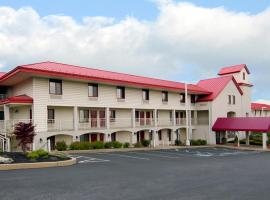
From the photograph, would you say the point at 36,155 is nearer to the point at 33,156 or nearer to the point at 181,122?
the point at 33,156

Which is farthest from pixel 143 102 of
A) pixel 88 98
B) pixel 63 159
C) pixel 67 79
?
pixel 63 159

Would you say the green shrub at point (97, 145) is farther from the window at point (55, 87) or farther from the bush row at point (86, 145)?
the window at point (55, 87)

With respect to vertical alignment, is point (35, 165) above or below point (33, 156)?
below

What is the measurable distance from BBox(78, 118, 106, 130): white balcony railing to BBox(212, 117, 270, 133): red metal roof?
A: 17179 millimetres

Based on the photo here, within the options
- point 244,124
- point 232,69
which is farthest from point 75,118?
point 232,69

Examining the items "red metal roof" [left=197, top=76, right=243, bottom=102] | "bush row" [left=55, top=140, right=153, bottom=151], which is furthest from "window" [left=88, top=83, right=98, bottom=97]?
"red metal roof" [left=197, top=76, right=243, bottom=102]

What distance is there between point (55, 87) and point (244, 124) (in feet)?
80.2

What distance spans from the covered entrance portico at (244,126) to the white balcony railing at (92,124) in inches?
676

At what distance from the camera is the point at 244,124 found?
127 ft

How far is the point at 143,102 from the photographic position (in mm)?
35562

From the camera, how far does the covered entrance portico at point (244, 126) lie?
3600 cm

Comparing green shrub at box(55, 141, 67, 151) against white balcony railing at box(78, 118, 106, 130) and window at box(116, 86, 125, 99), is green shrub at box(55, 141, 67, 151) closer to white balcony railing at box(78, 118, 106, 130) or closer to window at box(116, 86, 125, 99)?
white balcony railing at box(78, 118, 106, 130)

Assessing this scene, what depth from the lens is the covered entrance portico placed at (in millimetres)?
36000

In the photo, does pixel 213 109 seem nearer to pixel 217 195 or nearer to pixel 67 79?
pixel 67 79
